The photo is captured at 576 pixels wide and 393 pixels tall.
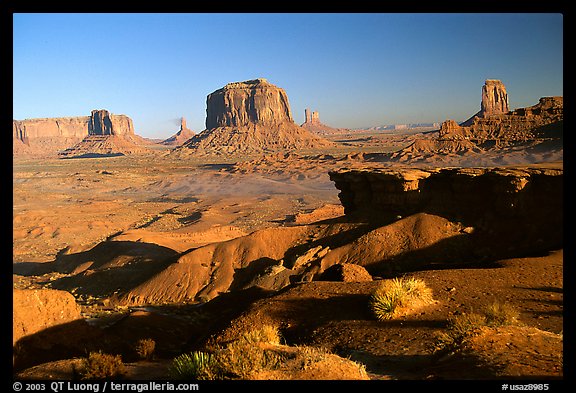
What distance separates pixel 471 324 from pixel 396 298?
2314 mm

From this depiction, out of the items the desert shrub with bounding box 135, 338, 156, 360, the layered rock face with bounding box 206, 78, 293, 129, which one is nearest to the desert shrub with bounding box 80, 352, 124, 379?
the desert shrub with bounding box 135, 338, 156, 360

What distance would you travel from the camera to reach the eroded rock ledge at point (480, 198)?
1819 cm

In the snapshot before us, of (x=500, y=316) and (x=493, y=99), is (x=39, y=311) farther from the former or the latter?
(x=493, y=99)

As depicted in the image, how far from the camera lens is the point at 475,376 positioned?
5.18 m

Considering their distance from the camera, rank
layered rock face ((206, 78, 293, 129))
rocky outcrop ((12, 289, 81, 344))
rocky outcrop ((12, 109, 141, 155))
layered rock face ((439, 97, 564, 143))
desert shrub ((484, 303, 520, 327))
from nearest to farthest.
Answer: desert shrub ((484, 303, 520, 327)) → rocky outcrop ((12, 289, 81, 344)) → layered rock face ((439, 97, 564, 143)) → layered rock face ((206, 78, 293, 129)) → rocky outcrop ((12, 109, 141, 155))

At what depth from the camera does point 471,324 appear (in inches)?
274

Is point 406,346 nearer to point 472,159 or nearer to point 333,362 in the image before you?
point 333,362

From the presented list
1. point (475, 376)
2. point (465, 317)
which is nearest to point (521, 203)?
point (465, 317)

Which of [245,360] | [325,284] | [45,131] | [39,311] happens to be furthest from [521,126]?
[45,131]

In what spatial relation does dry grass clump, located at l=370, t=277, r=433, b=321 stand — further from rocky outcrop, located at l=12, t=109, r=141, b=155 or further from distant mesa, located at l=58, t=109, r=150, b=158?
rocky outcrop, located at l=12, t=109, r=141, b=155

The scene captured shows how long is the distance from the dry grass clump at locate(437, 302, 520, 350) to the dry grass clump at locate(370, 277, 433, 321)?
1635mm

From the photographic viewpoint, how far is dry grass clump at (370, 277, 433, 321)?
8.97 metres

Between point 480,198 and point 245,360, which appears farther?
point 480,198
